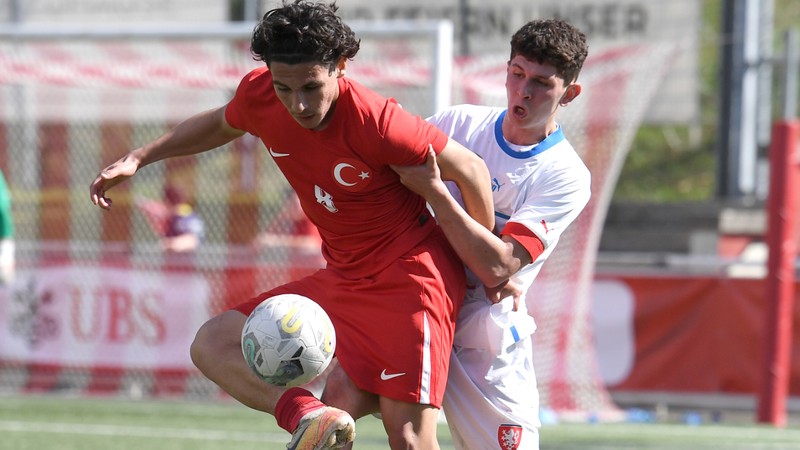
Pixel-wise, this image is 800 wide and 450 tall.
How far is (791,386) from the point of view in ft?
36.1

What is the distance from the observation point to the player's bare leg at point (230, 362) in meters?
4.79

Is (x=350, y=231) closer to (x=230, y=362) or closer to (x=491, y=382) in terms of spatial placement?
(x=230, y=362)

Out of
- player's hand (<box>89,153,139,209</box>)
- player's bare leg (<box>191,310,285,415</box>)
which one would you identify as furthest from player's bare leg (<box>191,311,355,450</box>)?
player's hand (<box>89,153,139,209</box>)

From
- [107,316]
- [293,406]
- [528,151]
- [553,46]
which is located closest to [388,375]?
[293,406]

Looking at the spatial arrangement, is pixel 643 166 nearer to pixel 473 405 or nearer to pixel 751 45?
pixel 751 45

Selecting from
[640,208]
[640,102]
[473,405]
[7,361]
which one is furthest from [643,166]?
[473,405]

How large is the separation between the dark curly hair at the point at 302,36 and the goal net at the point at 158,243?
16.3ft

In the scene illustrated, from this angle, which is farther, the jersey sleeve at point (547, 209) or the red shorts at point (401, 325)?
the jersey sleeve at point (547, 209)

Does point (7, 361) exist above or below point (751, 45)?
below

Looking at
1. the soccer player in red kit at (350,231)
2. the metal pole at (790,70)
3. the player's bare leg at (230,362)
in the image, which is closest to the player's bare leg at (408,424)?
the soccer player in red kit at (350,231)

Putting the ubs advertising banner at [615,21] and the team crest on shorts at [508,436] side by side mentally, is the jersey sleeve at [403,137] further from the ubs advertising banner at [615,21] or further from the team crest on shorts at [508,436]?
the ubs advertising banner at [615,21]

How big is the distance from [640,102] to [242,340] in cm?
700

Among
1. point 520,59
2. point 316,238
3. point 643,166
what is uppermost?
point 520,59

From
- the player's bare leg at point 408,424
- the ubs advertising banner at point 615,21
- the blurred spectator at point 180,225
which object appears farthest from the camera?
the ubs advertising banner at point 615,21
